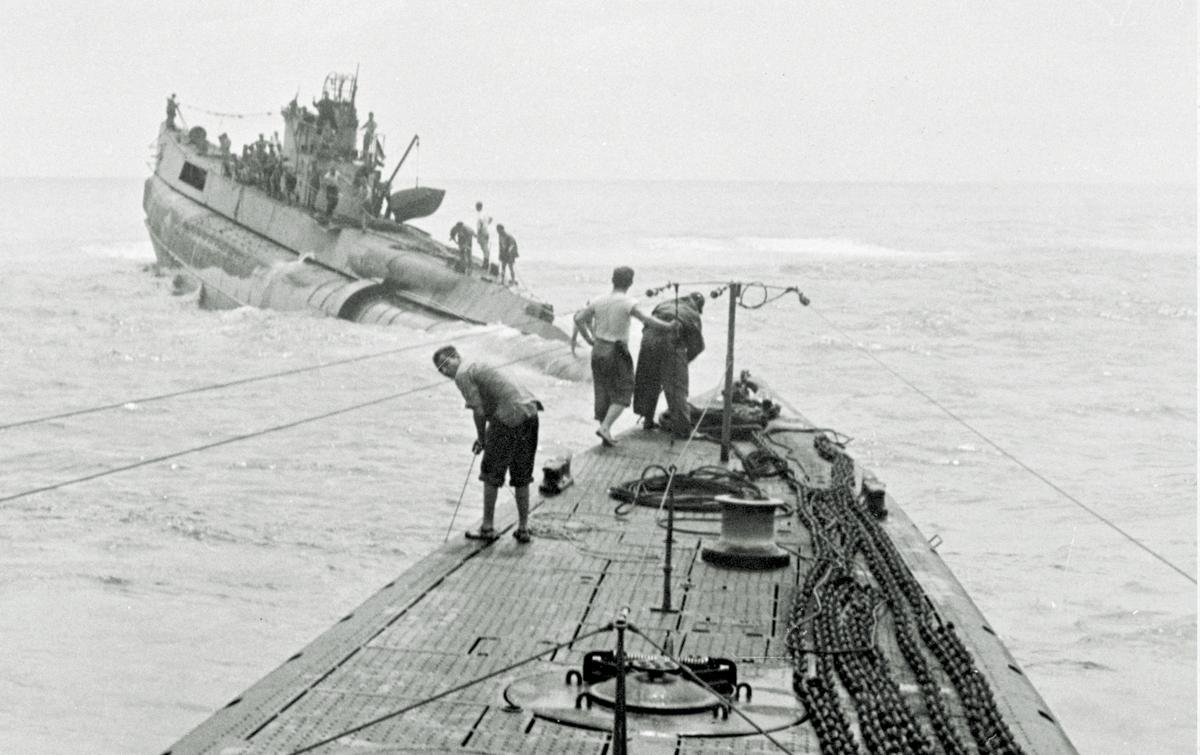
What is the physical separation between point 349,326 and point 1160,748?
29864mm

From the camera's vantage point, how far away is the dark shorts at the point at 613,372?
17.0 meters

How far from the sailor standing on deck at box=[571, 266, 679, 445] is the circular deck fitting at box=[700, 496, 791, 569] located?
5.16 m

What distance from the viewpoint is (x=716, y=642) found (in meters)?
9.68

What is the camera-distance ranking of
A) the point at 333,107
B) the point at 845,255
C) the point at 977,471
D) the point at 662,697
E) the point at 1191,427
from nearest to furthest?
the point at 662,697, the point at 977,471, the point at 1191,427, the point at 333,107, the point at 845,255

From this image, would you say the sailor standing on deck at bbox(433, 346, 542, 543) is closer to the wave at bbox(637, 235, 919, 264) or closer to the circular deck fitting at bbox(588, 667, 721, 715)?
the circular deck fitting at bbox(588, 667, 721, 715)

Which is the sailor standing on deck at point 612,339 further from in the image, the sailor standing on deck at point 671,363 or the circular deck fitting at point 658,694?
the circular deck fitting at point 658,694

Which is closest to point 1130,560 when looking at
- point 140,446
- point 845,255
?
point 140,446

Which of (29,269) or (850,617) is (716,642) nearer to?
(850,617)

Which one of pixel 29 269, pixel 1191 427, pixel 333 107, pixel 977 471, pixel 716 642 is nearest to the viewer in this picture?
pixel 716 642

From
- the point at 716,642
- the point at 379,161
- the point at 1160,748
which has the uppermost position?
the point at 379,161

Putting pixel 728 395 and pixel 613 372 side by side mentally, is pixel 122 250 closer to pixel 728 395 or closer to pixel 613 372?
pixel 613 372

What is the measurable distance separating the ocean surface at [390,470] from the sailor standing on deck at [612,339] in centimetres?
266

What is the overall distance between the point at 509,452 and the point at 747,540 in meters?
1.96

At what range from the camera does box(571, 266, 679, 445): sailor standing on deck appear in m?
16.8
